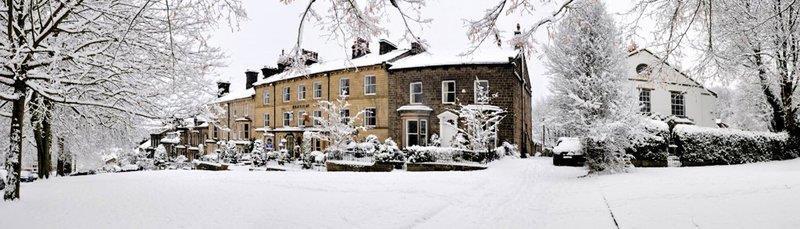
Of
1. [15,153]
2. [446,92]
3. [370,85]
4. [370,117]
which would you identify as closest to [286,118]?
[370,117]

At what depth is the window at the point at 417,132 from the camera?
2528 cm

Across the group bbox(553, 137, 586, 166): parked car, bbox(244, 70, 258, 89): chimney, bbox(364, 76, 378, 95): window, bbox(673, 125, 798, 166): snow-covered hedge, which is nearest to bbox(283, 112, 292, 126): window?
bbox(364, 76, 378, 95): window

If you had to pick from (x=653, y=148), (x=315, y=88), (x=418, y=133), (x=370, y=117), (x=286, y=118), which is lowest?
(x=653, y=148)

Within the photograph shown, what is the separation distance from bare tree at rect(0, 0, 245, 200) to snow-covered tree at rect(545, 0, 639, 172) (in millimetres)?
10892

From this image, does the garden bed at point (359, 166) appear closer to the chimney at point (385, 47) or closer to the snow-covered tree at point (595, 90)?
the snow-covered tree at point (595, 90)

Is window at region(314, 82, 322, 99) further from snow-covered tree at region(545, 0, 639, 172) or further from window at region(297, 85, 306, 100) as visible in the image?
snow-covered tree at region(545, 0, 639, 172)

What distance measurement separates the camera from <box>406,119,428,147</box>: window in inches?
995

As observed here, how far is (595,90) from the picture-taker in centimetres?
1368

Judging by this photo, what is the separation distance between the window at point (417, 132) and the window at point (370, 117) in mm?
3029

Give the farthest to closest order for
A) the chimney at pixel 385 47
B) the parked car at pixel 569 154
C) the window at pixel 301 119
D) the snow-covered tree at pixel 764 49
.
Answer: the window at pixel 301 119, the chimney at pixel 385 47, the parked car at pixel 569 154, the snow-covered tree at pixel 764 49

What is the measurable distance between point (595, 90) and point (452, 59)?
1204cm

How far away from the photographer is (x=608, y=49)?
13.8 metres

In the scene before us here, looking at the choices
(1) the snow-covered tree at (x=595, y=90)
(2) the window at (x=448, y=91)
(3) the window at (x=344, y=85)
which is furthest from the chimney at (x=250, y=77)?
(1) the snow-covered tree at (x=595, y=90)

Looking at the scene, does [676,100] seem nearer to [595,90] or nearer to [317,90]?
[595,90]
